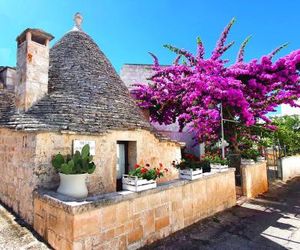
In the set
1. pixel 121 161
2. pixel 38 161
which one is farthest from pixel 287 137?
pixel 38 161

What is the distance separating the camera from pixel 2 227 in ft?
16.3

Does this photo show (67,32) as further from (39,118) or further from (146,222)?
(146,222)

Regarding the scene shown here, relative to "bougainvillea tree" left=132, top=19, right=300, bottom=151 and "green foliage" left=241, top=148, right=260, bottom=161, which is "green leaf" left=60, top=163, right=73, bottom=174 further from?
"green foliage" left=241, top=148, right=260, bottom=161

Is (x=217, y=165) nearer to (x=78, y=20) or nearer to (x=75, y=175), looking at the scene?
(x=75, y=175)

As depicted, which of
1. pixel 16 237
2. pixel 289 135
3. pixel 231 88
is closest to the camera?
pixel 16 237

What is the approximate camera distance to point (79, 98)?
688 cm

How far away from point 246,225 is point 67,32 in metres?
9.10

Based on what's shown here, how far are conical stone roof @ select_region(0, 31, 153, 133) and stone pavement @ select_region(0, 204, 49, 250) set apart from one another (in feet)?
6.60

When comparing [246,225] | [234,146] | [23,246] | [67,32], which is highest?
[67,32]

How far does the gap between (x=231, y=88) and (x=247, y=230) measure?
4.56 meters

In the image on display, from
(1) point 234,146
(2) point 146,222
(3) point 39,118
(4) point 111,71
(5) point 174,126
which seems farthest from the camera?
(5) point 174,126

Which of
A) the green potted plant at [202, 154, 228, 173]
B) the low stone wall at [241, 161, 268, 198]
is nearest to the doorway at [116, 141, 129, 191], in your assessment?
the green potted plant at [202, 154, 228, 173]

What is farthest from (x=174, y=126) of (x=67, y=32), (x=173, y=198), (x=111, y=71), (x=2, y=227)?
(x=2, y=227)

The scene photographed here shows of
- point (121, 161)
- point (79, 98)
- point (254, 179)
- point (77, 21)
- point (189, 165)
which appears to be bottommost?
point (254, 179)
